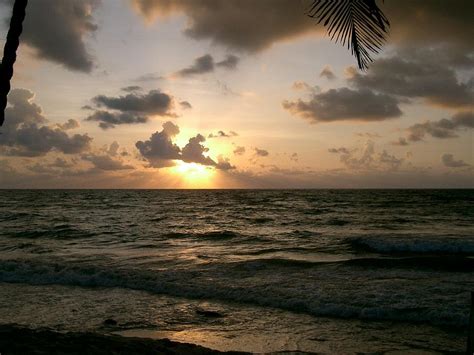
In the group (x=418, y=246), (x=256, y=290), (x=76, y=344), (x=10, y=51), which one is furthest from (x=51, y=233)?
(x=10, y=51)

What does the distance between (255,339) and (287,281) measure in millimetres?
5891

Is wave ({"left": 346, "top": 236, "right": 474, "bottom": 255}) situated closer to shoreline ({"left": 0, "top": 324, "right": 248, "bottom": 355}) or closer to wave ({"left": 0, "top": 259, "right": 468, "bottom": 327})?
wave ({"left": 0, "top": 259, "right": 468, "bottom": 327})

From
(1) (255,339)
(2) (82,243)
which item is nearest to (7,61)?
(1) (255,339)

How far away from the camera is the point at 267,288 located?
1342cm

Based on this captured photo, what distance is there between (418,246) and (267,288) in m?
12.7

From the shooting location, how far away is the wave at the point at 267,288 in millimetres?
10812

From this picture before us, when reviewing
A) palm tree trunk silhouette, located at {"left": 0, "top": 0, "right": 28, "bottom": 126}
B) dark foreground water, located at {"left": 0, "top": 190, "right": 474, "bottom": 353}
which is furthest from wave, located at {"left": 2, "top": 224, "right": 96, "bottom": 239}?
palm tree trunk silhouette, located at {"left": 0, "top": 0, "right": 28, "bottom": 126}

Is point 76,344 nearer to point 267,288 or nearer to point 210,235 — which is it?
point 267,288

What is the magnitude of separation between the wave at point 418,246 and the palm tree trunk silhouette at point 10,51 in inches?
802

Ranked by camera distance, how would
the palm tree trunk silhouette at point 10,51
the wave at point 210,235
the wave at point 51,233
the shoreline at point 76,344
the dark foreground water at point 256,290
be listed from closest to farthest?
the palm tree trunk silhouette at point 10,51, the shoreline at point 76,344, the dark foreground water at point 256,290, the wave at point 210,235, the wave at point 51,233

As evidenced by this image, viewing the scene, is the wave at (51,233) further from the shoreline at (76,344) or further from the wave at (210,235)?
the shoreline at (76,344)

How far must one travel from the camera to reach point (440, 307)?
36.0ft

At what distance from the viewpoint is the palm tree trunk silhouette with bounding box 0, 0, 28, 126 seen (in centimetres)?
451

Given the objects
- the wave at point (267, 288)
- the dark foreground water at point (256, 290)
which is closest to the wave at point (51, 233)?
the dark foreground water at point (256, 290)
